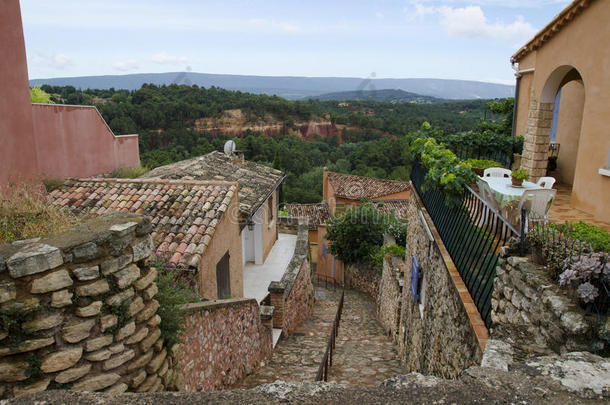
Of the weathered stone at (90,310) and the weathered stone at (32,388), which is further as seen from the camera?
the weathered stone at (90,310)

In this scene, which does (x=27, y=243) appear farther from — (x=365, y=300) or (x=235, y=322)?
(x=365, y=300)

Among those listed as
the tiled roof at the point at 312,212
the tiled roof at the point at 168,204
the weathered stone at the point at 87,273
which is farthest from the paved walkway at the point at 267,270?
the tiled roof at the point at 312,212

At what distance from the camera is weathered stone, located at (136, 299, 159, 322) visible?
3105 millimetres

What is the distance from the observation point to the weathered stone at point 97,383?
2.71 m

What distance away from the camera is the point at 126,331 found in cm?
295

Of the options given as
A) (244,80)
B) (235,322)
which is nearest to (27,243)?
(235,322)

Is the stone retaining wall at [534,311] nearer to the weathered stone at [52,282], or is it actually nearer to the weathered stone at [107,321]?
the weathered stone at [107,321]

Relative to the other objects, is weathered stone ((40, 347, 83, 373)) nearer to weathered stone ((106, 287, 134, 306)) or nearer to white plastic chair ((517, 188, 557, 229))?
weathered stone ((106, 287, 134, 306))

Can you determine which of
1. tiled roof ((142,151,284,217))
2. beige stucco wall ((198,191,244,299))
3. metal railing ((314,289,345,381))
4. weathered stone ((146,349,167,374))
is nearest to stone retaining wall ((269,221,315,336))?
beige stucco wall ((198,191,244,299))

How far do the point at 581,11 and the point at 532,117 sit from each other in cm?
223

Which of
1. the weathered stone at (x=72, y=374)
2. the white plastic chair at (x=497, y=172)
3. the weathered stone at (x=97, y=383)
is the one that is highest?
the white plastic chair at (x=497, y=172)

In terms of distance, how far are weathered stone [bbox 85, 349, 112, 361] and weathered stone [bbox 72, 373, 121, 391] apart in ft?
0.42

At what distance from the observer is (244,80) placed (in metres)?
140

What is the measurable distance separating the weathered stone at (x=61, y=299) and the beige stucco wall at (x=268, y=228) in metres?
9.81
